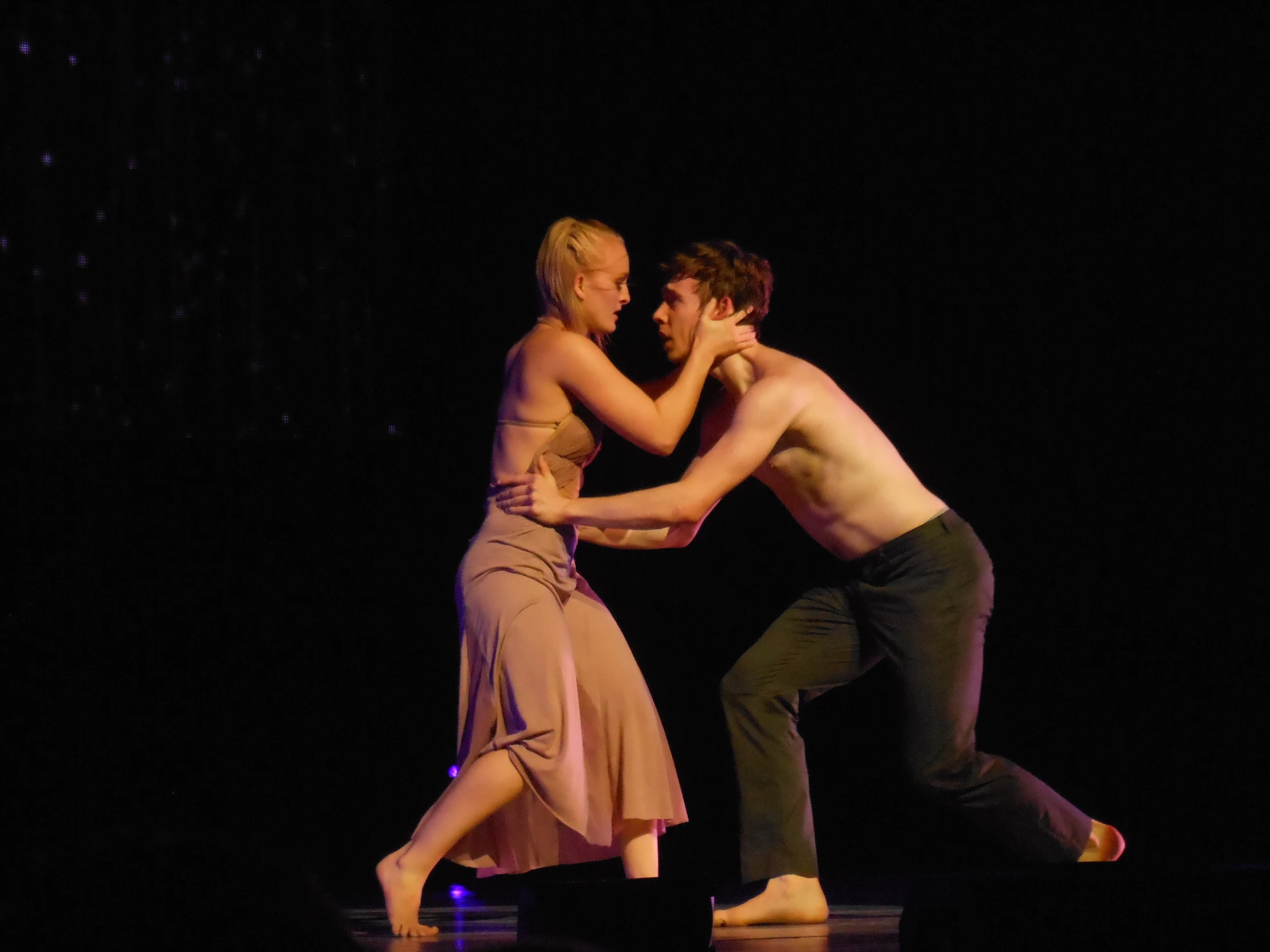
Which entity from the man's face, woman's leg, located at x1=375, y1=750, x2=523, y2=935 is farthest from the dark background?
woman's leg, located at x1=375, y1=750, x2=523, y2=935

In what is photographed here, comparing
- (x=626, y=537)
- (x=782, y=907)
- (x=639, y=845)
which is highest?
(x=626, y=537)

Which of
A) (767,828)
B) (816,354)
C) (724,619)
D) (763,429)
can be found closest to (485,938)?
(767,828)

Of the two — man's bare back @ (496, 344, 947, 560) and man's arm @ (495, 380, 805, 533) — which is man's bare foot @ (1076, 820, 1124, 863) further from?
man's arm @ (495, 380, 805, 533)

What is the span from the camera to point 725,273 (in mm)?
3236

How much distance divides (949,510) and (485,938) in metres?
1.43

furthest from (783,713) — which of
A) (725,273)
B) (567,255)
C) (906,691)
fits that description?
(567,255)

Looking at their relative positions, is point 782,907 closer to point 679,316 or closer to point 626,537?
point 626,537

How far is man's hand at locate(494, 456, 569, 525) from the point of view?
298 cm

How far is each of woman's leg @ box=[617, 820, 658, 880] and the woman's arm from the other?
815 millimetres

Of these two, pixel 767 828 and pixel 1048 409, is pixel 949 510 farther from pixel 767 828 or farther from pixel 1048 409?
pixel 1048 409

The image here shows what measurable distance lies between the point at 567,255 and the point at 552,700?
977mm

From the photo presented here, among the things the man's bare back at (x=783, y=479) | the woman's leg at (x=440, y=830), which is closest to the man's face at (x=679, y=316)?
the man's bare back at (x=783, y=479)

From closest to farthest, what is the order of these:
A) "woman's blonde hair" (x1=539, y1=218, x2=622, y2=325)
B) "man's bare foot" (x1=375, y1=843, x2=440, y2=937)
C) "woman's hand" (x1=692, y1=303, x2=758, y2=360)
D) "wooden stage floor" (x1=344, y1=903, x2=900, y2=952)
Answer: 1. "wooden stage floor" (x1=344, y1=903, x2=900, y2=952)
2. "man's bare foot" (x1=375, y1=843, x2=440, y2=937)
3. "woman's blonde hair" (x1=539, y1=218, x2=622, y2=325)
4. "woman's hand" (x1=692, y1=303, x2=758, y2=360)

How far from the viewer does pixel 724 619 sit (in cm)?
456
